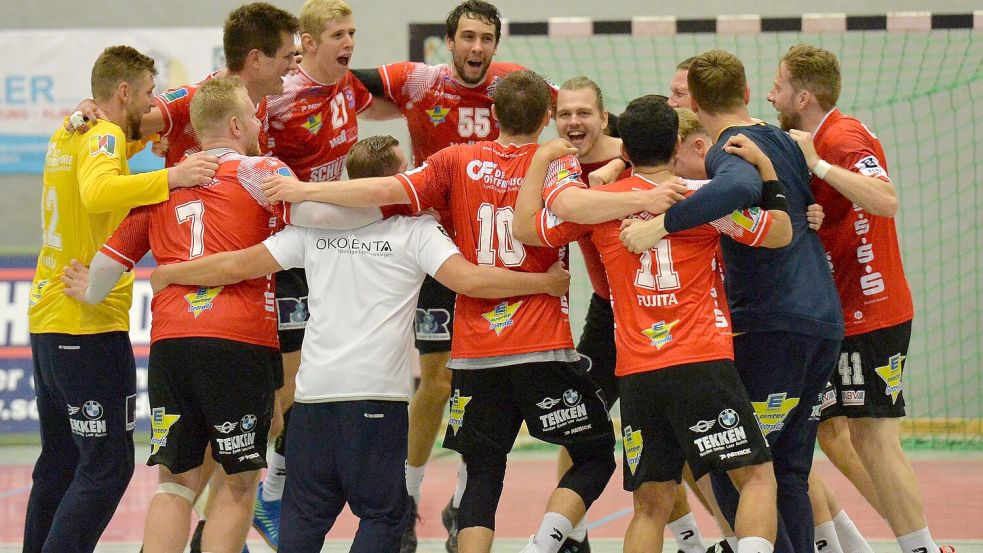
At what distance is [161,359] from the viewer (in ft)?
14.7

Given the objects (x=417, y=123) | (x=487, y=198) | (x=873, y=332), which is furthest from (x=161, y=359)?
(x=873, y=332)

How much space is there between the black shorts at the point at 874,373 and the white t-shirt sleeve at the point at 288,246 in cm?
249

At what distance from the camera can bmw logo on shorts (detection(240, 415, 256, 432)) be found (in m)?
4.45

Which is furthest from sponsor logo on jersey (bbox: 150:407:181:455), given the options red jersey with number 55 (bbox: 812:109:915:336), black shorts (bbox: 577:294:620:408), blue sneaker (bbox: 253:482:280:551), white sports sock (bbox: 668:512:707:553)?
red jersey with number 55 (bbox: 812:109:915:336)

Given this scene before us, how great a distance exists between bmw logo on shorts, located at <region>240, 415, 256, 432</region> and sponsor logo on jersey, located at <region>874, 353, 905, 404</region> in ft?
9.07

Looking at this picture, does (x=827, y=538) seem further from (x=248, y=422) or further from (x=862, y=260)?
(x=248, y=422)

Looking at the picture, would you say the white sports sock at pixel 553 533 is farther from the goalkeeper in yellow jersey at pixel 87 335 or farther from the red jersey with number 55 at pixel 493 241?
the goalkeeper in yellow jersey at pixel 87 335

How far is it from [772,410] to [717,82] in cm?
132

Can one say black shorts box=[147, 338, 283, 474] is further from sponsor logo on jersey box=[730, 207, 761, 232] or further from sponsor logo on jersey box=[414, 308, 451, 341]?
sponsor logo on jersey box=[730, 207, 761, 232]

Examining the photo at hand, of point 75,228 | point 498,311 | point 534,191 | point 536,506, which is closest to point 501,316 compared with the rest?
point 498,311

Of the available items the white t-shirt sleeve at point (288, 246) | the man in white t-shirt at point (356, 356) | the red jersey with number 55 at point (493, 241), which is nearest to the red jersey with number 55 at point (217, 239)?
the man in white t-shirt at point (356, 356)

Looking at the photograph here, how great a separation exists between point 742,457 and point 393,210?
169cm

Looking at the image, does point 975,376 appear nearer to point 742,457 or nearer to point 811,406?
point 811,406

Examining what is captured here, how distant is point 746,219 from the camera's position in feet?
13.5
